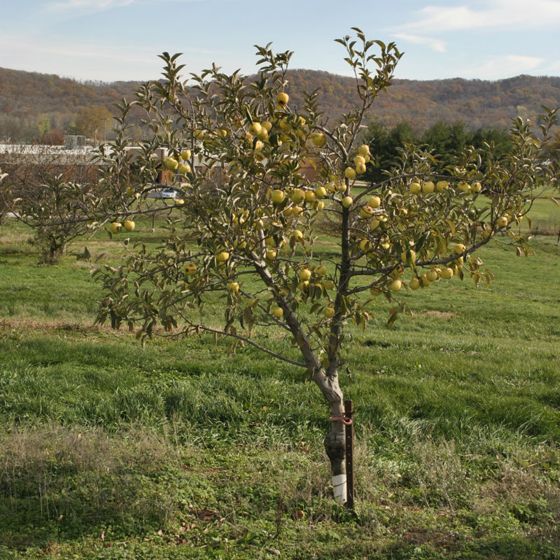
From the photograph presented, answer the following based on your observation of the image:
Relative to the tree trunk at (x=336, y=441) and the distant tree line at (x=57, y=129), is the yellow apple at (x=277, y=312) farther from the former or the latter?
the distant tree line at (x=57, y=129)

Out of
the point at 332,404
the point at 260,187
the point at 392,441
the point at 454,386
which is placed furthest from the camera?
the point at 454,386

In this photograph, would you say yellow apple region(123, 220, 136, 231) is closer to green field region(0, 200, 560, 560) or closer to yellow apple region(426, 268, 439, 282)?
green field region(0, 200, 560, 560)

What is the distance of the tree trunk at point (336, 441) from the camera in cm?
473

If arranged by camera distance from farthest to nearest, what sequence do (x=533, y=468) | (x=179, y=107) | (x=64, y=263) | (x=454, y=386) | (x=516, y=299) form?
(x=64, y=263) < (x=516, y=299) < (x=454, y=386) < (x=533, y=468) < (x=179, y=107)

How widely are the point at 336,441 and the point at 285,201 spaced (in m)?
1.74

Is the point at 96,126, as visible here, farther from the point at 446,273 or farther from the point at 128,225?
the point at 446,273

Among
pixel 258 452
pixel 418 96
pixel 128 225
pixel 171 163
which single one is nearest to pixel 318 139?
pixel 171 163

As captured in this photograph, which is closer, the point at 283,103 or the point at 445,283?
the point at 283,103

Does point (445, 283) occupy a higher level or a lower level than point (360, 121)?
lower

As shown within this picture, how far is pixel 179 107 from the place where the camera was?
4430 mm

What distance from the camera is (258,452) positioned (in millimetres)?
5770

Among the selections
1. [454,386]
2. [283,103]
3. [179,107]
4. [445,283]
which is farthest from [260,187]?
[445,283]

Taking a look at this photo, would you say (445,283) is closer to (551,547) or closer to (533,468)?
(533,468)

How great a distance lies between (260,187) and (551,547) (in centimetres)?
267
